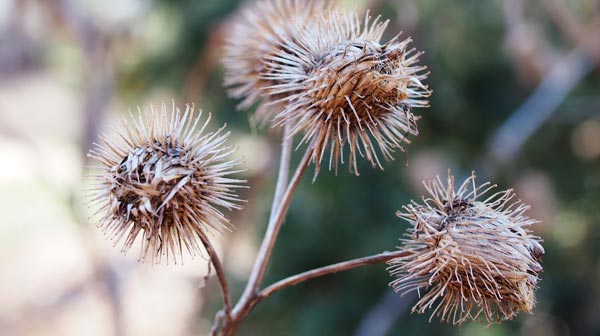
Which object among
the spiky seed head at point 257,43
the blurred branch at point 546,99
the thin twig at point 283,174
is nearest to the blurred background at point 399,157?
the blurred branch at point 546,99

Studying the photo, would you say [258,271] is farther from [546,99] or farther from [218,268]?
[546,99]

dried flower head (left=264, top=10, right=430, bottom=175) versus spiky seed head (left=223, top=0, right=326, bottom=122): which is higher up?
spiky seed head (left=223, top=0, right=326, bottom=122)

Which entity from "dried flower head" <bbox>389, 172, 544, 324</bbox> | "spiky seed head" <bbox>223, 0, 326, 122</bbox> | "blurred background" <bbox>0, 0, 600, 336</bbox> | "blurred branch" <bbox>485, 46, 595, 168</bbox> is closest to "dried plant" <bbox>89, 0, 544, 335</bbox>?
"dried flower head" <bbox>389, 172, 544, 324</bbox>

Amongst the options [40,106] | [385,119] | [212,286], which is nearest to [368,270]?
[212,286]

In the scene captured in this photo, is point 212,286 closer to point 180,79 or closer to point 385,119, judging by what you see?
point 180,79

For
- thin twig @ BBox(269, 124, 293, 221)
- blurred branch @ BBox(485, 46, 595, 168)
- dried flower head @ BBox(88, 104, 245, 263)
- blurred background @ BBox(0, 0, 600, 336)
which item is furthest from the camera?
blurred background @ BBox(0, 0, 600, 336)

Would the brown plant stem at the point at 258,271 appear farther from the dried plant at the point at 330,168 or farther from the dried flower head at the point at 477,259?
the dried flower head at the point at 477,259

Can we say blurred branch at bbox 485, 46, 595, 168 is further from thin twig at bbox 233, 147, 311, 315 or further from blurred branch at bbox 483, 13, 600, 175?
thin twig at bbox 233, 147, 311, 315
